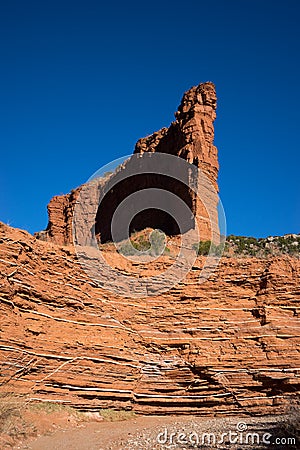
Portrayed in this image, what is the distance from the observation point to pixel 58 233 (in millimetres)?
32844

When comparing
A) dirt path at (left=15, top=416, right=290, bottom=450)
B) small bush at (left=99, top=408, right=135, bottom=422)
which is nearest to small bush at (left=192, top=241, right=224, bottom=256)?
dirt path at (left=15, top=416, right=290, bottom=450)

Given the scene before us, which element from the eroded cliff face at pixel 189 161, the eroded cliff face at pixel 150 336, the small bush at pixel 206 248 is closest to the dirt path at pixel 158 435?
the eroded cliff face at pixel 150 336

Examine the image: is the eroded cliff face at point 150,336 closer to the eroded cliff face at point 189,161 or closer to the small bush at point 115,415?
the small bush at point 115,415

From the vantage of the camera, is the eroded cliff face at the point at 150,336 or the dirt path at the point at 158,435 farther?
the eroded cliff face at the point at 150,336

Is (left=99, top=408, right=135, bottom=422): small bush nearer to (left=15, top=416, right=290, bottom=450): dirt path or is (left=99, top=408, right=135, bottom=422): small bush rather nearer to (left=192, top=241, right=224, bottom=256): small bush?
(left=15, top=416, right=290, bottom=450): dirt path

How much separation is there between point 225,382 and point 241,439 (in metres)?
3.19

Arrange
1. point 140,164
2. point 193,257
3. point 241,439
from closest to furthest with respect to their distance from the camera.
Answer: point 241,439 → point 193,257 → point 140,164

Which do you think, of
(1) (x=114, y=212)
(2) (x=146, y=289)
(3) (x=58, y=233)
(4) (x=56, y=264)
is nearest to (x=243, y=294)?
(2) (x=146, y=289)

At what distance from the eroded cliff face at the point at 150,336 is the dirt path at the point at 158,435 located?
790mm

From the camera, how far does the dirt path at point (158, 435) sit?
8.77 metres

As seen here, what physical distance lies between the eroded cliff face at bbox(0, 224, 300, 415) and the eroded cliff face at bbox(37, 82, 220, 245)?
284 inches

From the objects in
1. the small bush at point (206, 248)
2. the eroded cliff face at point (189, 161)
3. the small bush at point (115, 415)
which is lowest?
the small bush at point (115, 415)

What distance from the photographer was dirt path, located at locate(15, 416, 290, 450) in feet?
28.8

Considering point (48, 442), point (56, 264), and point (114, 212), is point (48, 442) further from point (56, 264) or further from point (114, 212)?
point (114, 212)
